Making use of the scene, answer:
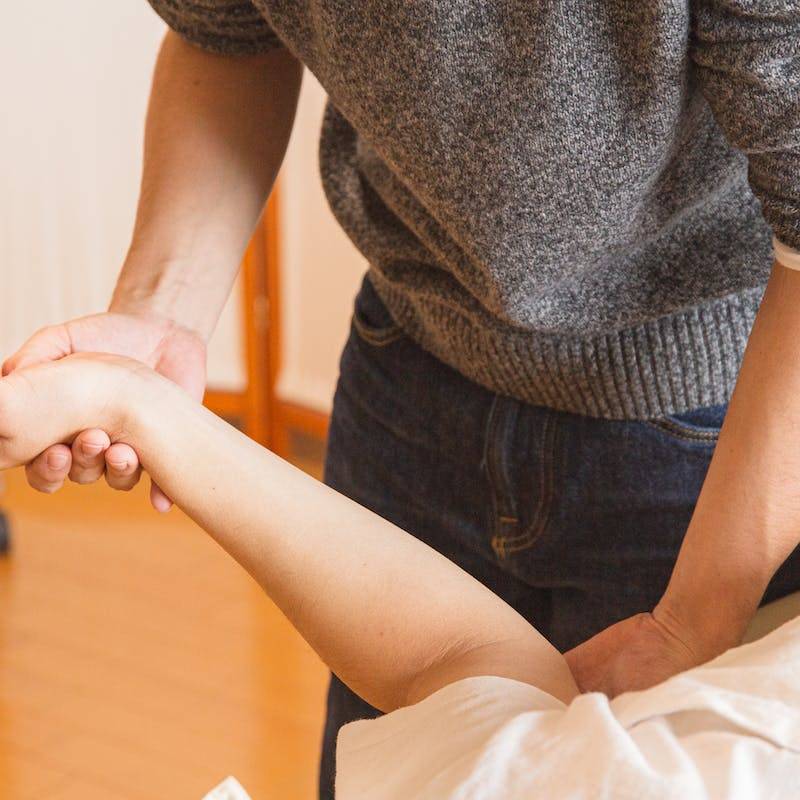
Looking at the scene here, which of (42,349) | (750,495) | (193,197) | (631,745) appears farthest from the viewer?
(193,197)

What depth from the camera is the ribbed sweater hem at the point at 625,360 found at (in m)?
0.94

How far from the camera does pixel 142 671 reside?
2393 mm

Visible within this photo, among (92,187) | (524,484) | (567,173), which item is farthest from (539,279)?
(92,187)

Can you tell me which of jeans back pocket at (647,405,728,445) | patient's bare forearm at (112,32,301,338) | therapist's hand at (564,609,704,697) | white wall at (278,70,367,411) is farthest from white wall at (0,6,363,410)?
therapist's hand at (564,609,704,697)

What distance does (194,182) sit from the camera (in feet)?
3.60

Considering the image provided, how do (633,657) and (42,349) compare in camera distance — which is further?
(42,349)

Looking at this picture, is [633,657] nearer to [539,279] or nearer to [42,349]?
[539,279]

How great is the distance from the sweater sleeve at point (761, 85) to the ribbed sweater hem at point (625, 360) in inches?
8.3

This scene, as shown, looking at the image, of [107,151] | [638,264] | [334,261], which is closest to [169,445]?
[638,264]

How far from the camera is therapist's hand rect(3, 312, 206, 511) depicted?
36.0 inches

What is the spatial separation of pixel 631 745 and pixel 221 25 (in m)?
0.75

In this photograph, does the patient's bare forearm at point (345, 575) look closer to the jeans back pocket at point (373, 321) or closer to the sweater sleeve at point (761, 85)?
the jeans back pocket at point (373, 321)

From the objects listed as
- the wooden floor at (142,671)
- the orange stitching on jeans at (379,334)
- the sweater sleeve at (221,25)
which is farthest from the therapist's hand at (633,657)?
the wooden floor at (142,671)

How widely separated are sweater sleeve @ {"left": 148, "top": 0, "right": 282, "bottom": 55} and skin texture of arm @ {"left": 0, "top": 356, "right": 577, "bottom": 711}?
337 millimetres
